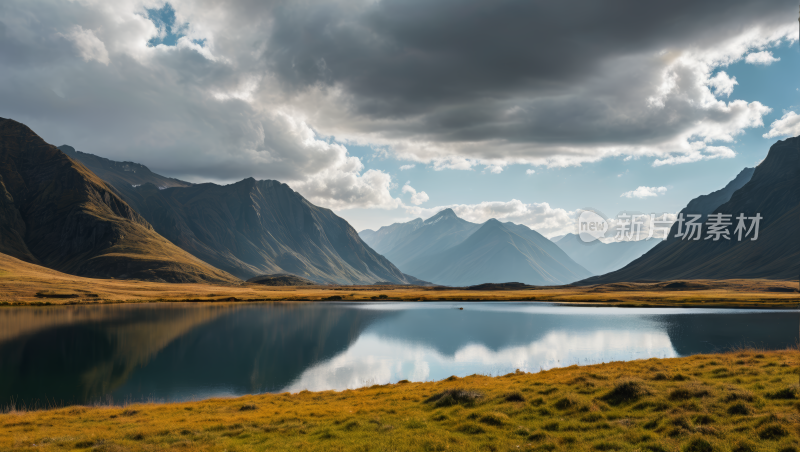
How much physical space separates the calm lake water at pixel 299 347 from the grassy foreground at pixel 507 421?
61.5 feet

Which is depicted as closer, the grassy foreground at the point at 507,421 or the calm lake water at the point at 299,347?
the grassy foreground at the point at 507,421

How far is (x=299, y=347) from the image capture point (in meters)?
74.2

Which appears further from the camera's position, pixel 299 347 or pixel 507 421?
pixel 299 347

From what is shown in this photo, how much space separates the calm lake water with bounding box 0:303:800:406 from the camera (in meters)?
49.5

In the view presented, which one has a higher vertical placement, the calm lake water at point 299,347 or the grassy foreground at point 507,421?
the grassy foreground at point 507,421

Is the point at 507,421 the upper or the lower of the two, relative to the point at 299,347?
upper

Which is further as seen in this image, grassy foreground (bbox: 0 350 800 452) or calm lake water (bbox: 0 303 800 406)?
calm lake water (bbox: 0 303 800 406)

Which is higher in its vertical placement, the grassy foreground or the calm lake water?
the grassy foreground

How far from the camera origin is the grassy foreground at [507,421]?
17625mm

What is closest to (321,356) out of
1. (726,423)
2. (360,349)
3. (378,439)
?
(360,349)

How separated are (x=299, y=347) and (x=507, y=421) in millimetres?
58468

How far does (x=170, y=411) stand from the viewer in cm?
3228

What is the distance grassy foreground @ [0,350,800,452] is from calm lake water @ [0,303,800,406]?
18735mm

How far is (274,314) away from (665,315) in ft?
346
